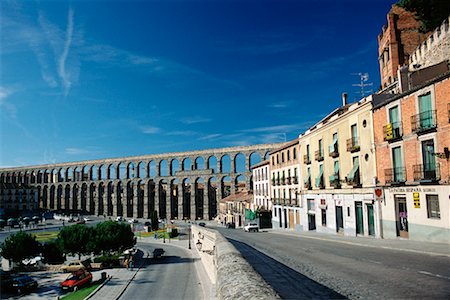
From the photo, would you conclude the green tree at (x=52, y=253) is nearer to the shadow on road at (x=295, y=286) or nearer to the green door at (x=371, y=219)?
the green door at (x=371, y=219)

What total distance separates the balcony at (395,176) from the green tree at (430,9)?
2132 centimetres

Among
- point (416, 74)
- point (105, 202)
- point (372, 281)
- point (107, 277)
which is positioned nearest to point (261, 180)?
point (107, 277)

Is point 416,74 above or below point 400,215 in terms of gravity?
above

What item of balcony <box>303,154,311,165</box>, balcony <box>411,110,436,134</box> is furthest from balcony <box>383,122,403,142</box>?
balcony <box>303,154,311,165</box>

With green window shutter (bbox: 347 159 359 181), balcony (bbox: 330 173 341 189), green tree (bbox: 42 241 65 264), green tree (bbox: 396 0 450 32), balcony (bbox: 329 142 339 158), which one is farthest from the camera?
green tree (bbox: 42 241 65 264)

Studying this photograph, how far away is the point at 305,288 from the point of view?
340 inches

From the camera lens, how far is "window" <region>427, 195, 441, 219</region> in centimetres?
1920

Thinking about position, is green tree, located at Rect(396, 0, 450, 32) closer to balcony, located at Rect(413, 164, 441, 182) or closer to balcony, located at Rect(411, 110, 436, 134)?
balcony, located at Rect(411, 110, 436, 134)

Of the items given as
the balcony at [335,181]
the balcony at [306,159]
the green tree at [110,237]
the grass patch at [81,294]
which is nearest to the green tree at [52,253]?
the green tree at [110,237]

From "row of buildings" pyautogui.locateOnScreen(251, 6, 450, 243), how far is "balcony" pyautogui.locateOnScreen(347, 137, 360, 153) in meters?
0.08

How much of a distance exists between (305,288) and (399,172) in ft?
54.3

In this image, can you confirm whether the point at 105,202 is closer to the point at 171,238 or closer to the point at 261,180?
the point at 171,238

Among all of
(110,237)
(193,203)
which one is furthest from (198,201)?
(110,237)

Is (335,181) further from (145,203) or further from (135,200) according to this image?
(135,200)
